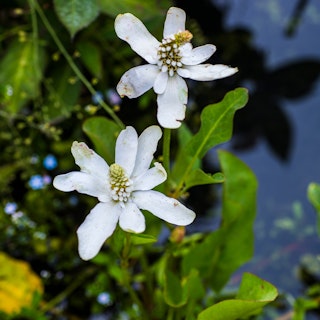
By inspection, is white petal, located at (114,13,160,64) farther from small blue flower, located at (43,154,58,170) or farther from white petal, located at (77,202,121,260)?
small blue flower, located at (43,154,58,170)

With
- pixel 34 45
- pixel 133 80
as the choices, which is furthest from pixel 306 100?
pixel 133 80

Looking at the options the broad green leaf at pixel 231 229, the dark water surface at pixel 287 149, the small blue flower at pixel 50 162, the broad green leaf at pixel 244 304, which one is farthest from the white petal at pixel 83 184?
the dark water surface at pixel 287 149

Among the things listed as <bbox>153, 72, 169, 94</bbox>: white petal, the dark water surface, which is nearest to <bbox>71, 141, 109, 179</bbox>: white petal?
<bbox>153, 72, 169, 94</bbox>: white petal

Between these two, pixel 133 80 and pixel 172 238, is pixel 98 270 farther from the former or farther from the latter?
pixel 133 80

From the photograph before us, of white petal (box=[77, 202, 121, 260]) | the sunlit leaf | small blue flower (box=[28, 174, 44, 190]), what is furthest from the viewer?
small blue flower (box=[28, 174, 44, 190])

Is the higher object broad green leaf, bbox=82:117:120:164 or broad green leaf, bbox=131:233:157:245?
broad green leaf, bbox=82:117:120:164

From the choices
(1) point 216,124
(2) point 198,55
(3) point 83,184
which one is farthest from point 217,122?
(3) point 83,184

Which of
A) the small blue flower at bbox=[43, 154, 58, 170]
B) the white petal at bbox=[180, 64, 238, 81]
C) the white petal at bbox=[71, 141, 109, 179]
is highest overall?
the small blue flower at bbox=[43, 154, 58, 170]

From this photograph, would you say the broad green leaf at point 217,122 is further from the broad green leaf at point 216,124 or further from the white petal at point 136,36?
the white petal at point 136,36
